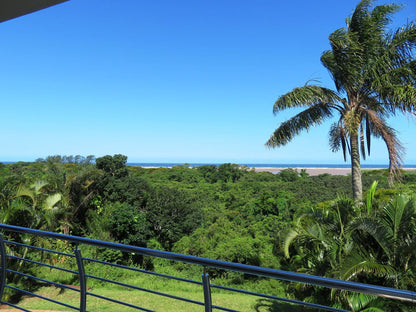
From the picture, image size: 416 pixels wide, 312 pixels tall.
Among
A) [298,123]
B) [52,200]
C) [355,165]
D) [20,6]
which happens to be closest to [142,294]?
[52,200]

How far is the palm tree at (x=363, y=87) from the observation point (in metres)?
7.58

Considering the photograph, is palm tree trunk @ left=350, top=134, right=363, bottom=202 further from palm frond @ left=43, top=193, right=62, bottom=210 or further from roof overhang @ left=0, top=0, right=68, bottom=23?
palm frond @ left=43, top=193, right=62, bottom=210

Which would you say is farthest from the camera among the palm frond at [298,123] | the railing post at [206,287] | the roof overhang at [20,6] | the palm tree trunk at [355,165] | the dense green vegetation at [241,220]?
the palm frond at [298,123]

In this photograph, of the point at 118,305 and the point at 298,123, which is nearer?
the point at 118,305

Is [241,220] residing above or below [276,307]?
above

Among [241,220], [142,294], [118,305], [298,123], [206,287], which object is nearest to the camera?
[206,287]

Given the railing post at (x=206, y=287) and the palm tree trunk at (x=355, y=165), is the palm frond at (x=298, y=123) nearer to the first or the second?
the palm tree trunk at (x=355, y=165)

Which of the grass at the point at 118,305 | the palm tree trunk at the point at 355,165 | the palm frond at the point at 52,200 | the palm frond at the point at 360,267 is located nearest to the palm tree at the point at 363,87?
the palm tree trunk at the point at 355,165

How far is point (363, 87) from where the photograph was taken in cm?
827

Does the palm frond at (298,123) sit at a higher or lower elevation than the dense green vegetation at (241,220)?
higher

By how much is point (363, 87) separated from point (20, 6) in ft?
26.8

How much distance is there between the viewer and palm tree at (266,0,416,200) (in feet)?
24.9

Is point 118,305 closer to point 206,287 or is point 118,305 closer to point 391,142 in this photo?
point 206,287

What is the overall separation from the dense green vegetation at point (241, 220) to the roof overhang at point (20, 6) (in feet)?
18.2
